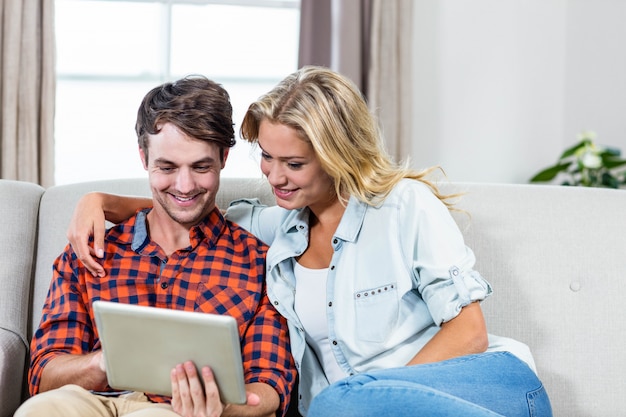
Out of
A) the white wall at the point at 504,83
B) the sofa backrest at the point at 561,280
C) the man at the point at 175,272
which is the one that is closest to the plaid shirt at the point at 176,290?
the man at the point at 175,272

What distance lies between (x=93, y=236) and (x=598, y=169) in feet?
7.78

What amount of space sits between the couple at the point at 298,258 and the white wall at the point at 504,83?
2.09 metres

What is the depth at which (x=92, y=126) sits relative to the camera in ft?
12.0

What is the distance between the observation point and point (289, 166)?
1.70 m

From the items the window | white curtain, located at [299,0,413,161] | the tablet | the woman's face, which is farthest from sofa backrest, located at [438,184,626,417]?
the window

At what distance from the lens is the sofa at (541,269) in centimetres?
196

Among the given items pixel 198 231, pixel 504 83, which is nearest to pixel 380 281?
pixel 198 231

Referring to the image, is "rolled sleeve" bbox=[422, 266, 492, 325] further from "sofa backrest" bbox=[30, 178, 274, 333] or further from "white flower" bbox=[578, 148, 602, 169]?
"white flower" bbox=[578, 148, 602, 169]

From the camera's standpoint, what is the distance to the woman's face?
1681mm

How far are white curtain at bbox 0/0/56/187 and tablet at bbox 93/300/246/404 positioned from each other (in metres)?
1.89

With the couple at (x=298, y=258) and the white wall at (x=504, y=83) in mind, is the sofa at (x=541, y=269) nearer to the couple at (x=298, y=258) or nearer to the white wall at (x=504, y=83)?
the couple at (x=298, y=258)

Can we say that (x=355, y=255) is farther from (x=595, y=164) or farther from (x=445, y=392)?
(x=595, y=164)

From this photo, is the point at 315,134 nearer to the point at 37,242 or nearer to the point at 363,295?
the point at 363,295

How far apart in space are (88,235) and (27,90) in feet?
5.22
